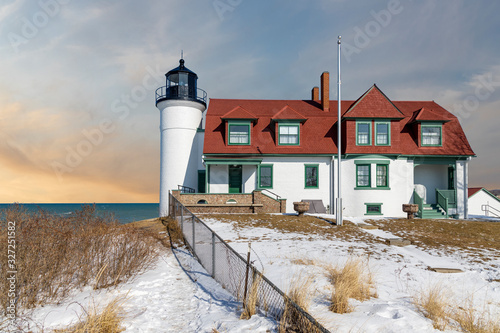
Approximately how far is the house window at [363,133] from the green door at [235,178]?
9.67 metres

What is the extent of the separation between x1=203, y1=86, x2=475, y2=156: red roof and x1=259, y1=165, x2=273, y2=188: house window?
127cm

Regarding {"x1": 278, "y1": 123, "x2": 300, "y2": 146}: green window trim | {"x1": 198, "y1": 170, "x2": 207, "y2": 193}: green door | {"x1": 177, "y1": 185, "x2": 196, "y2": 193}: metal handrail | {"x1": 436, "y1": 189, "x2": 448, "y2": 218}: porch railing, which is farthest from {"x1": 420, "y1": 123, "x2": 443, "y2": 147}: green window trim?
{"x1": 177, "y1": 185, "x2": 196, "y2": 193}: metal handrail

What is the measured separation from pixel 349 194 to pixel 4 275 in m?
21.2

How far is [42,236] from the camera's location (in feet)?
22.7

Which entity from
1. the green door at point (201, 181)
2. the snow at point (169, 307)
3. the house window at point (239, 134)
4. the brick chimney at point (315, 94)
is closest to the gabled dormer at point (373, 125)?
the brick chimney at point (315, 94)

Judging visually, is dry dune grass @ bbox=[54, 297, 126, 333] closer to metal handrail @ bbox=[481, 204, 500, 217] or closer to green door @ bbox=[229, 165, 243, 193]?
green door @ bbox=[229, 165, 243, 193]

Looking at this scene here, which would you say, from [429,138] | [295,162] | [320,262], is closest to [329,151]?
[295,162]

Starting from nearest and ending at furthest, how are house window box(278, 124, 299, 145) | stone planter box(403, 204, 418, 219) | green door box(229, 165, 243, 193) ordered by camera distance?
stone planter box(403, 204, 418, 219)
house window box(278, 124, 299, 145)
green door box(229, 165, 243, 193)

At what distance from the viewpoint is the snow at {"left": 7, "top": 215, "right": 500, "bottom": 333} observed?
5188mm

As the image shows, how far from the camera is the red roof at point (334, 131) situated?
23172 mm

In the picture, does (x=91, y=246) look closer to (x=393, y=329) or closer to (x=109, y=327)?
(x=109, y=327)

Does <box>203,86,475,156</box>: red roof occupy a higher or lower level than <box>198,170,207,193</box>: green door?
higher

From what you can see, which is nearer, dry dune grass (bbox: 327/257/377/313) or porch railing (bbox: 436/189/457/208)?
dry dune grass (bbox: 327/257/377/313)

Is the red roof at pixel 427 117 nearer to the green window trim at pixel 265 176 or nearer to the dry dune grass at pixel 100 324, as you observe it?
the green window trim at pixel 265 176
